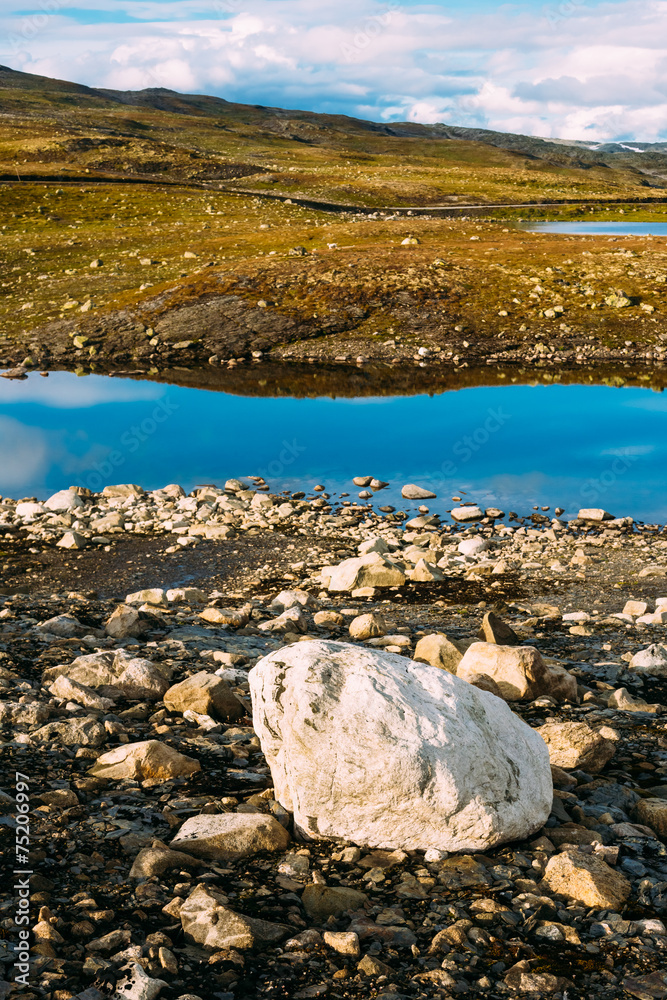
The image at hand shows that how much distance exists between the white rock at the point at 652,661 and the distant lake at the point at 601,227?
91726 mm

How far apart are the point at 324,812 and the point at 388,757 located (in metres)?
1.02

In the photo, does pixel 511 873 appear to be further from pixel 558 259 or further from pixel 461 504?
pixel 558 259

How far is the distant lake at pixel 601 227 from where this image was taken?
10038 centimetres

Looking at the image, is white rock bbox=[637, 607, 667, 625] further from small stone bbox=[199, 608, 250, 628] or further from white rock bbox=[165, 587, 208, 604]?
white rock bbox=[165, 587, 208, 604]

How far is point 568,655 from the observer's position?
15414 mm

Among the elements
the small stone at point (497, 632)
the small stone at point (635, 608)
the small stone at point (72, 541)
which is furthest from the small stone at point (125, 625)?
the small stone at point (635, 608)

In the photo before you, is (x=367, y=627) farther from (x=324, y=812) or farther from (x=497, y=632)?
(x=324, y=812)

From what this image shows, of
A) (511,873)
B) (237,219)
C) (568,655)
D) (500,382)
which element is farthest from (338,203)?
(511,873)

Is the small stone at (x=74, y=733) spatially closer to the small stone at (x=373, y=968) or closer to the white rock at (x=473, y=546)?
the small stone at (x=373, y=968)

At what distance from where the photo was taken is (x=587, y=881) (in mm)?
7867

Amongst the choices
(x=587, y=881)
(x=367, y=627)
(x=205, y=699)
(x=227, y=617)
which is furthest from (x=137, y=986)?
(x=227, y=617)

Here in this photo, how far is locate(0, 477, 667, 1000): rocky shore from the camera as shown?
7.02 metres

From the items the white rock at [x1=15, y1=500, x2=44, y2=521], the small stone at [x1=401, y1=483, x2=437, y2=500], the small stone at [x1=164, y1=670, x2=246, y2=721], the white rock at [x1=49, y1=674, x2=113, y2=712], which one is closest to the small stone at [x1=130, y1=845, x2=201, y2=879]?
the small stone at [x1=164, y1=670, x2=246, y2=721]

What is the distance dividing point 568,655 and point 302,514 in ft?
39.0
